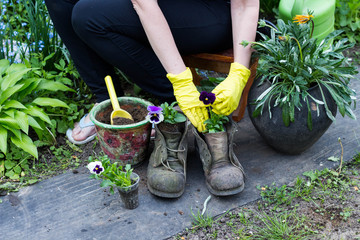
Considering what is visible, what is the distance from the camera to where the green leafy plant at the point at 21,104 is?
76.1 inches

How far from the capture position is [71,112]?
2.28 meters

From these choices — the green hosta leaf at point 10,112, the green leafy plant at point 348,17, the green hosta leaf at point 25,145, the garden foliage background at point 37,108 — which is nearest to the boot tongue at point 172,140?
the garden foliage background at point 37,108

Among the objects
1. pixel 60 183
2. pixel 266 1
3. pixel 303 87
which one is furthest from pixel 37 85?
pixel 266 1

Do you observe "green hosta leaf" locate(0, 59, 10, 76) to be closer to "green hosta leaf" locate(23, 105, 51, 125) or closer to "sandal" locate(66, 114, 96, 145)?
"green hosta leaf" locate(23, 105, 51, 125)

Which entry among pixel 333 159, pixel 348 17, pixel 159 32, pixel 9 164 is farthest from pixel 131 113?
pixel 348 17

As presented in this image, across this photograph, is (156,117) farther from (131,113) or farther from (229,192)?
(229,192)

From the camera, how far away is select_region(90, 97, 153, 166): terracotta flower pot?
1812 millimetres

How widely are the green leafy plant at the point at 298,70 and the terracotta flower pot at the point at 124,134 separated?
580mm

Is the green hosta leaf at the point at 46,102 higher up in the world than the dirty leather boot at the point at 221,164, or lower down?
higher up

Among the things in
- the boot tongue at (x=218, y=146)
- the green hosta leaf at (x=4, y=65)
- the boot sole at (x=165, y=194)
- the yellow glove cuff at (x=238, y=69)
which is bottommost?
the boot sole at (x=165, y=194)

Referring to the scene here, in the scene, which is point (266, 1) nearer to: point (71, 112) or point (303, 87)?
point (303, 87)

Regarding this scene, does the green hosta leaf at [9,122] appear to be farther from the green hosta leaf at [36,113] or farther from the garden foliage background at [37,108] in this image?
the green hosta leaf at [36,113]

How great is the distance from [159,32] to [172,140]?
1.66ft

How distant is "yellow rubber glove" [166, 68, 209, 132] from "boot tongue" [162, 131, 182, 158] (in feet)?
0.33
